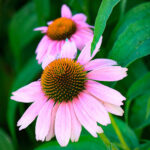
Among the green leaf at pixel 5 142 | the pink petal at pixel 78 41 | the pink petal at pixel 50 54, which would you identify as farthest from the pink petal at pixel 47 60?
the green leaf at pixel 5 142

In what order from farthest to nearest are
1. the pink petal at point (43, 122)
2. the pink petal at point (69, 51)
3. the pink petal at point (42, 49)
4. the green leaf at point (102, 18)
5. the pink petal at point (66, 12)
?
1. the pink petal at point (66, 12)
2. the pink petal at point (42, 49)
3. the pink petal at point (69, 51)
4. the pink petal at point (43, 122)
5. the green leaf at point (102, 18)

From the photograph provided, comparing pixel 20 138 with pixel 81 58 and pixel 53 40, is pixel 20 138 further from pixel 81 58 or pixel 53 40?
pixel 81 58

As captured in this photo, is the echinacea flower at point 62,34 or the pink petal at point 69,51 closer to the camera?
the pink petal at point 69,51

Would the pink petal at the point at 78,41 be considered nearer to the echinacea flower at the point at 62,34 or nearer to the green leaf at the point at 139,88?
the echinacea flower at the point at 62,34

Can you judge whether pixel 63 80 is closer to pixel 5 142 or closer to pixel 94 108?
pixel 94 108

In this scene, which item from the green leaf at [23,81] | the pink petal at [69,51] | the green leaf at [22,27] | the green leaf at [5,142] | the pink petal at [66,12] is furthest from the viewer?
the green leaf at [22,27]

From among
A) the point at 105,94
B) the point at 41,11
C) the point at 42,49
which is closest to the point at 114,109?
the point at 105,94
